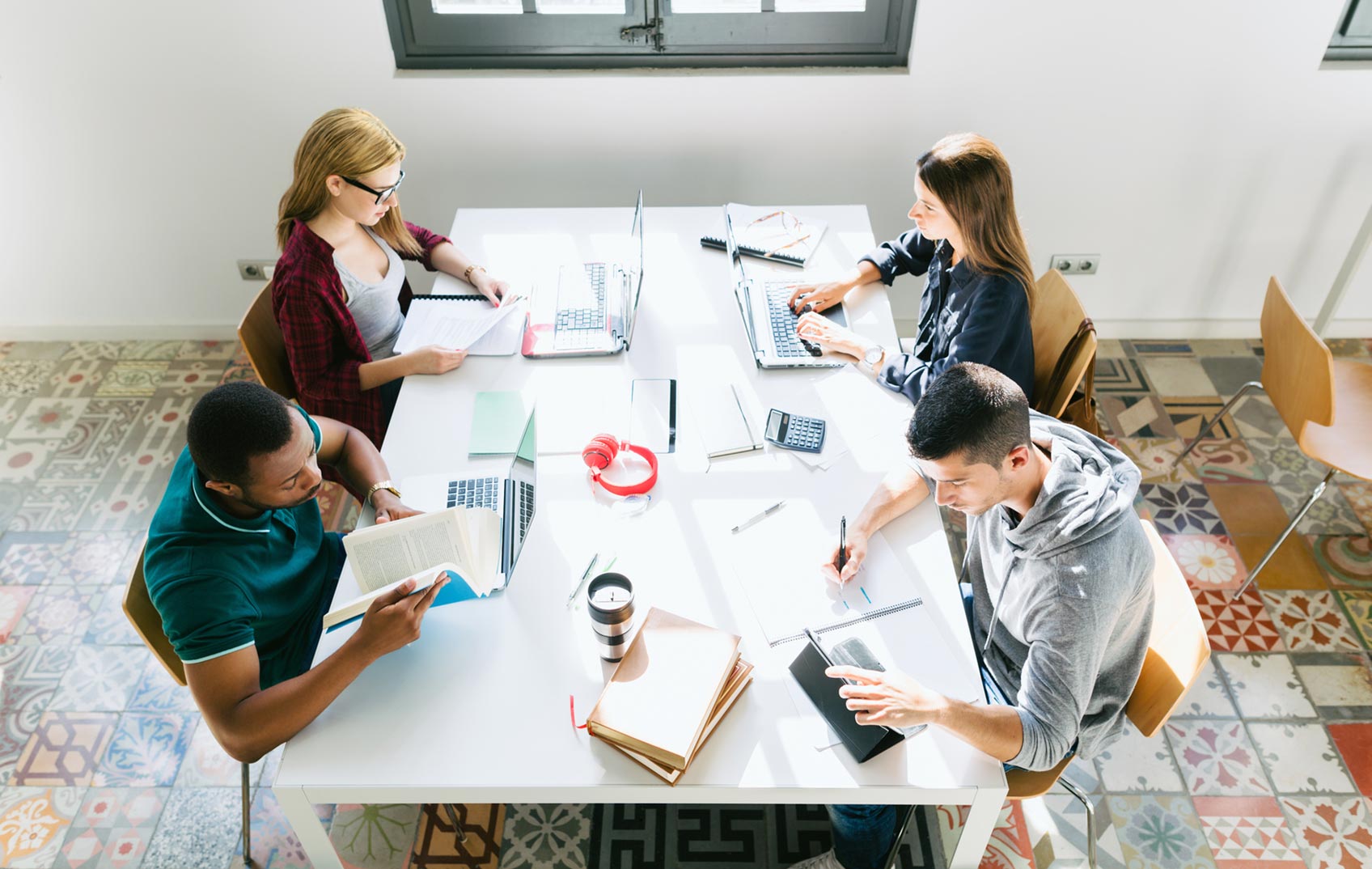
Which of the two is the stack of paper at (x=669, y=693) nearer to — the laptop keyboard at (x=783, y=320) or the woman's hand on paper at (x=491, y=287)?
the laptop keyboard at (x=783, y=320)

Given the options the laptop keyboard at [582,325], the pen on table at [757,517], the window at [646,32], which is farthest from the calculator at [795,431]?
the window at [646,32]

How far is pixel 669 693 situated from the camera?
1.56 meters

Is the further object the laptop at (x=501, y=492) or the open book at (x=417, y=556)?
the laptop at (x=501, y=492)

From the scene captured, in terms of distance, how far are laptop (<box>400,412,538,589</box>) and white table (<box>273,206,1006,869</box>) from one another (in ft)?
0.10

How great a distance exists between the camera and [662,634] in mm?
1658

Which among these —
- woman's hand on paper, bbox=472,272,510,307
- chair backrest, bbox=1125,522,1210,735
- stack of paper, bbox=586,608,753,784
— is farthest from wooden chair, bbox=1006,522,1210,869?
woman's hand on paper, bbox=472,272,510,307

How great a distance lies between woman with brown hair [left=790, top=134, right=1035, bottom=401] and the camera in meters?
2.12

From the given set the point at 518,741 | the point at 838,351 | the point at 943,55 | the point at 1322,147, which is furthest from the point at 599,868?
the point at 1322,147

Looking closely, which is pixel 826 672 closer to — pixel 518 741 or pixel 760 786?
pixel 760 786

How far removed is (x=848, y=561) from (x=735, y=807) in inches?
32.2

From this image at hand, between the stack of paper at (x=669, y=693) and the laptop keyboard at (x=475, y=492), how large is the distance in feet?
1.53

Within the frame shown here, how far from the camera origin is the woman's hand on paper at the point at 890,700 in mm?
1487

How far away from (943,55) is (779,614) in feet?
6.56

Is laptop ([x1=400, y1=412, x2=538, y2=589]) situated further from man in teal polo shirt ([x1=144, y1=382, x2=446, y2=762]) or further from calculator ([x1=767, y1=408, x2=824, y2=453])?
calculator ([x1=767, y1=408, x2=824, y2=453])
